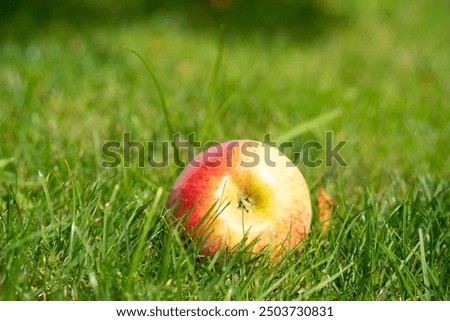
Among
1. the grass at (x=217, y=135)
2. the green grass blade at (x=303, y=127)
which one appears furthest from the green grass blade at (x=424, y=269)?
the green grass blade at (x=303, y=127)

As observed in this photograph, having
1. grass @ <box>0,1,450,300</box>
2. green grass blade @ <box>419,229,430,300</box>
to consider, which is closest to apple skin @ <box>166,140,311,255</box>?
grass @ <box>0,1,450,300</box>

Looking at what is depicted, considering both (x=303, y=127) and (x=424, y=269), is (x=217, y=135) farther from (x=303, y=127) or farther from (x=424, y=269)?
(x=424, y=269)

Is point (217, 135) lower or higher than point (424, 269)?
lower

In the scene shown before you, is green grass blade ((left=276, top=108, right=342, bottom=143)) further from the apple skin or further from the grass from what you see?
the apple skin

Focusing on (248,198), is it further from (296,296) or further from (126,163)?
(126,163)

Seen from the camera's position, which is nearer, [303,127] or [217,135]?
[303,127]

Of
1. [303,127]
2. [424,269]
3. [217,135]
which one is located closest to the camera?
[424,269]

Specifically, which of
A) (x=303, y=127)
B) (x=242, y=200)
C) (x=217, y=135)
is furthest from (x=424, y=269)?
(x=217, y=135)
